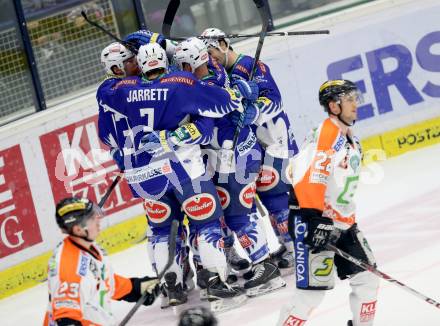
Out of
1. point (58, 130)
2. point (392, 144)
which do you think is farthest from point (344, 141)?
point (392, 144)

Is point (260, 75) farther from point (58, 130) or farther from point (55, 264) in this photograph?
point (55, 264)

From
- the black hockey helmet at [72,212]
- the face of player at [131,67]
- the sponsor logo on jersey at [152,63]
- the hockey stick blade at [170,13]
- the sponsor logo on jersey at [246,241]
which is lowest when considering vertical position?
the sponsor logo on jersey at [246,241]

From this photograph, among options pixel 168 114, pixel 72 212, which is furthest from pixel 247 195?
pixel 72 212

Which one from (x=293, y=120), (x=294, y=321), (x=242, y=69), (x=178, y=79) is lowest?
(x=294, y=321)

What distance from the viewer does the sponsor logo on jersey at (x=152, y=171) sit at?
5801mm

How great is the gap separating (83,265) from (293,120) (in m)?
4.44

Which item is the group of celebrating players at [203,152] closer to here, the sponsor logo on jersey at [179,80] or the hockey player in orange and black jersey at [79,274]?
the sponsor logo on jersey at [179,80]

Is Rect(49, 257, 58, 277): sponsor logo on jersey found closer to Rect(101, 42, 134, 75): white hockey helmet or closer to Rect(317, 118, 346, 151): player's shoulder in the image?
Rect(317, 118, 346, 151): player's shoulder

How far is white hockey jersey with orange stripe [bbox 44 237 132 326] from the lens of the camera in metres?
3.83

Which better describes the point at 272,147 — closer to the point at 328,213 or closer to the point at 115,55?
the point at 115,55

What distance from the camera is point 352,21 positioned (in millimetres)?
8227

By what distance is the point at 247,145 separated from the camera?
6.11m

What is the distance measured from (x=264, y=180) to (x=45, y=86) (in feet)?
7.25

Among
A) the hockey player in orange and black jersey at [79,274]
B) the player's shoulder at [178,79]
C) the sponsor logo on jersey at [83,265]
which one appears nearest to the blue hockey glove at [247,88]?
the player's shoulder at [178,79]
